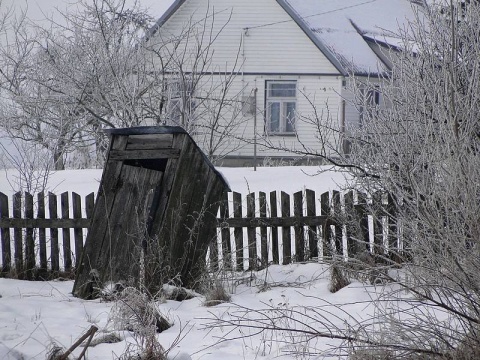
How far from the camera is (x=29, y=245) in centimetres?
855

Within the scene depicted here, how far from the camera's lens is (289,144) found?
22359 mm

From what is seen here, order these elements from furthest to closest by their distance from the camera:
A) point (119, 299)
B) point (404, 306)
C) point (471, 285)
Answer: point (404, 306) < point (119, 299) < point (471, 285)

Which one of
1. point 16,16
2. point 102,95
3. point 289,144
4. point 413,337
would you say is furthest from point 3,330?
point 16,16

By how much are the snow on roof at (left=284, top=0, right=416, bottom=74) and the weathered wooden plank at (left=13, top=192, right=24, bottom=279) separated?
14.3 m

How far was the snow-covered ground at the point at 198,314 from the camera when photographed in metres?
4.81

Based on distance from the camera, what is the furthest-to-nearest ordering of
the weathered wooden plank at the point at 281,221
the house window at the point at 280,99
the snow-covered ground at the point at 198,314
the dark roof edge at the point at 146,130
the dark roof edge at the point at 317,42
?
1. the house window at the point at 280,99
2. the dark roof edge at the point at 317,42
3. the weathered wooden plank at the point at 281,221
4. the dark roof edge at the point at 146,130
5. the snow-covered ground at the point at 198,314

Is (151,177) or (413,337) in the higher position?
(151,177)

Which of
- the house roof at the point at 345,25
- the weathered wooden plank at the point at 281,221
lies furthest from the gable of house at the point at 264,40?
the weathered wooden plank at the point at 281,221

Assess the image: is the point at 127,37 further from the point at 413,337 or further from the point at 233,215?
the point at 413,337

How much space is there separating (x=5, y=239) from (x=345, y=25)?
1787 centimetres

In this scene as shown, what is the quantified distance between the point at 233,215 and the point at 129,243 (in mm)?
1822

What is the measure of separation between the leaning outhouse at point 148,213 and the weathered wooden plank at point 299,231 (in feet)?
4.94

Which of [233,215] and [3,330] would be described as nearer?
[3,330]

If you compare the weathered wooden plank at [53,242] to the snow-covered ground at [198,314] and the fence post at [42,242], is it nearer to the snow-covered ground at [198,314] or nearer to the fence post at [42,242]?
the fence post at [42,242]
